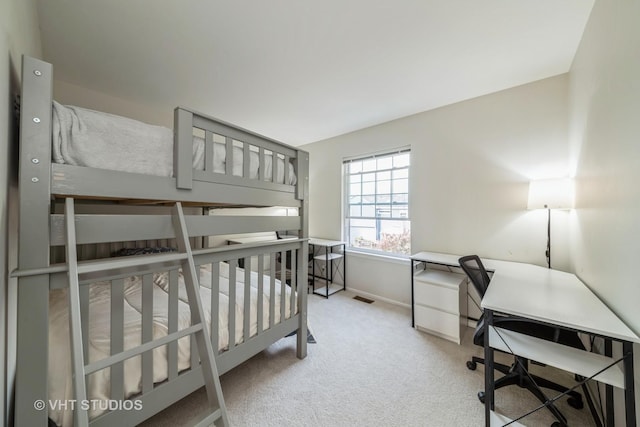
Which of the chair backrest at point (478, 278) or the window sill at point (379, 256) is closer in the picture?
the chair backrest at point (478, 278)

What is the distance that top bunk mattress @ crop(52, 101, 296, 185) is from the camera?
99cm

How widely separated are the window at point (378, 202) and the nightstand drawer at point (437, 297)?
81 centimetres

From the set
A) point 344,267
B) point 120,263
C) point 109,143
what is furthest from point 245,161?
point 344,267

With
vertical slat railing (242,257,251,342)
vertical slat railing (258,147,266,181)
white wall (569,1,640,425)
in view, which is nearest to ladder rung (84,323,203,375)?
vertical slat railing (242,257,251,342)

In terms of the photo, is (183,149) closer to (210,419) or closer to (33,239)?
(33,239)

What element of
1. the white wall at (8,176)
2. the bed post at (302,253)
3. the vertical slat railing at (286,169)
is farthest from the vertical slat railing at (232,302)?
the white wall at (8,176)

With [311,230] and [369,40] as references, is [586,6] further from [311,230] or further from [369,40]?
[311,230]

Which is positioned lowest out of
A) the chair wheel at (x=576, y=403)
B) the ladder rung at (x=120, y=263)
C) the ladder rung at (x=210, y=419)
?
the chair wheel at (x=576, y=403)

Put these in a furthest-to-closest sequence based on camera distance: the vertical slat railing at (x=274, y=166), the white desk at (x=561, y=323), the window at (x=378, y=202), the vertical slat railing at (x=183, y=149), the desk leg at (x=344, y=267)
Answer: the desk leg at (x=344, y=267) < the window at (x=378, y=202) < the vertical slat railing at (x=274, y=166) < the vertical slat railing at (x=183, y=149) < the white desk at (x=561, y=323)

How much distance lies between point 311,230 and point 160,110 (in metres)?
2.94

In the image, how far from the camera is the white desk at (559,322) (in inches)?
41.0

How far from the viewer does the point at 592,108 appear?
1.55m

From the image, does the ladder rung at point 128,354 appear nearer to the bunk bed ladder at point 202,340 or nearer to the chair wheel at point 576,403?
the bunk bed ladder at point 202,340

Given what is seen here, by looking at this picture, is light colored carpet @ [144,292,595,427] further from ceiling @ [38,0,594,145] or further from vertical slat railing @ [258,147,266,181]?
ceiling @ [38,0,594,145]
